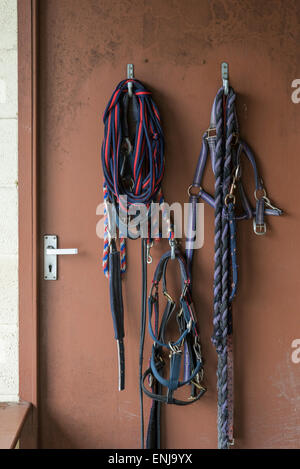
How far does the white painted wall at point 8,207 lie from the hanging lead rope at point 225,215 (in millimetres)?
832

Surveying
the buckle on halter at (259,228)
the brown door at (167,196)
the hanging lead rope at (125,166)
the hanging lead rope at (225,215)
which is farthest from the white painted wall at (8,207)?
the buckle on halter at (259,228)

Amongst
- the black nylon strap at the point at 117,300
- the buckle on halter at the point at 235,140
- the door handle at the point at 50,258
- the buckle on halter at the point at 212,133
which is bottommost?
the black nylon strap at the point at 117,300

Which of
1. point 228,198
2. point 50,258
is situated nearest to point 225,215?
point 228,198

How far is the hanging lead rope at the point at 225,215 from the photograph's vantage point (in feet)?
4.40

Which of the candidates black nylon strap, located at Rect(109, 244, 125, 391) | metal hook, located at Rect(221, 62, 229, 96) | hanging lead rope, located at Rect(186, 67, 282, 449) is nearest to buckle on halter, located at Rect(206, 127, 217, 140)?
hanging lead rope, located at Rect(186, 67, 282, 449)

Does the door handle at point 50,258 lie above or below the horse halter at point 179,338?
above

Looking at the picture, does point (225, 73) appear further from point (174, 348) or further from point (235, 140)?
point (174, 348)

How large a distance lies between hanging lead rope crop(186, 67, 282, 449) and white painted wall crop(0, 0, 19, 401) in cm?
83

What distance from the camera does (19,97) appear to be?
1367mm

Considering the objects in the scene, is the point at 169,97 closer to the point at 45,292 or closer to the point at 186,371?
the point at 45,292

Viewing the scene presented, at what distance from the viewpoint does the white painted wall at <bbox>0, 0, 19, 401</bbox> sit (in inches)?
54.0

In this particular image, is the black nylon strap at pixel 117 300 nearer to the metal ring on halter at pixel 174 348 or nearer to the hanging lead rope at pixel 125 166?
the hanging lead rope at pixel 125 166

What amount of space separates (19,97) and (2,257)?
0.70 meters

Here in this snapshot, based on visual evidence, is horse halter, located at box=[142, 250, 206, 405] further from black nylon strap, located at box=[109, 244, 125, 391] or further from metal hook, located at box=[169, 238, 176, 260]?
black nylon strap, located at box=[109, 244, 125, 391]
